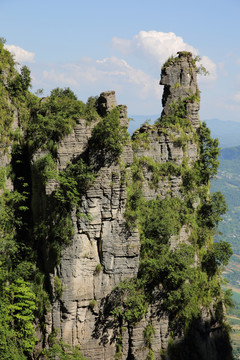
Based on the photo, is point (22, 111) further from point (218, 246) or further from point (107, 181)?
point (218, 246)

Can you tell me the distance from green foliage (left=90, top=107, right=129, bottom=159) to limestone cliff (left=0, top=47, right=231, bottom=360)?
0.07 m

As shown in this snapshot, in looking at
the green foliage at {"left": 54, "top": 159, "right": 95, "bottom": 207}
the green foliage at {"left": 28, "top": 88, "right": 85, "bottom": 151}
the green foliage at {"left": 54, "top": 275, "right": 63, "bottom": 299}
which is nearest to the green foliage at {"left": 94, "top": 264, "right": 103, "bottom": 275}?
the green foliage at {"left": 54, "top": 275, "right": 63, "bottom": 299}

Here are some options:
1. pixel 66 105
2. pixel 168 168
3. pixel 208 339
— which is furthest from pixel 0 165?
pixel 208 339

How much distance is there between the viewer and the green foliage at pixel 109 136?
2461cm

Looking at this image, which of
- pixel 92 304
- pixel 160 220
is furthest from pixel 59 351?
pixel 160 220

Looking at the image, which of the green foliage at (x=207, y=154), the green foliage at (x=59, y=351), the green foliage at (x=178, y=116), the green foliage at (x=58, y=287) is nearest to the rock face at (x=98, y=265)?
the green foliage at (x=58, y=287)

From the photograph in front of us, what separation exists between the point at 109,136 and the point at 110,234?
662cm

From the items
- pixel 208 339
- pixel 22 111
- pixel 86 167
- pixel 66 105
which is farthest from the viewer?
pixel 208 339

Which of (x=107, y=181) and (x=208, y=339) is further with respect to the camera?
(x=208, y=339)

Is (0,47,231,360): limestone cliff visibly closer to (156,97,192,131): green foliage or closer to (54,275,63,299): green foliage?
(54,275,63,299): green foliage

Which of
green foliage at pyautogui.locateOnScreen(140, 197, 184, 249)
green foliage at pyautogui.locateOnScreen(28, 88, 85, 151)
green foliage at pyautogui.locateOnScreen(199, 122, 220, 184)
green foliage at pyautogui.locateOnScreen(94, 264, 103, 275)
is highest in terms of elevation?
green foliage at pyautogui.locateOnScreen(28, 88, 85, 151)

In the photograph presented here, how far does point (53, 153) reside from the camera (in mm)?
25500

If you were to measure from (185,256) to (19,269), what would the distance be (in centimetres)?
1181

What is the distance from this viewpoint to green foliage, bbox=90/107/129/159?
2461 centimetres
